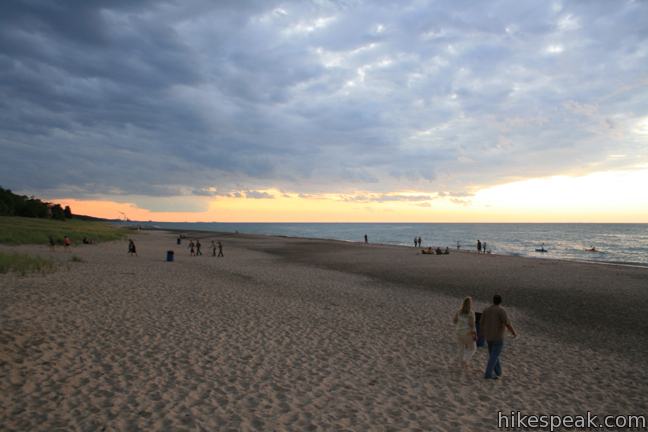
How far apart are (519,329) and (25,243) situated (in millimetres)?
43881

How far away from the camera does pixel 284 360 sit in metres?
9.02

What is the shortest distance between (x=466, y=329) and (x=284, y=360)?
428 centimetres

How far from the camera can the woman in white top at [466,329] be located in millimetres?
8568

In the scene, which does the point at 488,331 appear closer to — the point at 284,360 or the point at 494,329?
the point at 494,329

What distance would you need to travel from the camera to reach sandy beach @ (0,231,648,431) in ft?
21.1

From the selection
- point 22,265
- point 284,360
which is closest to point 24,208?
point 22,265

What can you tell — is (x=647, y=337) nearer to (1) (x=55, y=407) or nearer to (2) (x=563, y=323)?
(2) (x=563, y=323)

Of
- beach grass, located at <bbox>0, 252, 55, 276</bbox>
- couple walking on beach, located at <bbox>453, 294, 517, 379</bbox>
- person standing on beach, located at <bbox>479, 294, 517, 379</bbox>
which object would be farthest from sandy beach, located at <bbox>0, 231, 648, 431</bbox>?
beach grass, located at <bbox>0, 252, 55, 276</bbox>

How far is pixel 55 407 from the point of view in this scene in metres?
6.27

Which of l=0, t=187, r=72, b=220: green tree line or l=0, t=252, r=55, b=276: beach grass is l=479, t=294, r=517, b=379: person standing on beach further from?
l=0, t=187, r=72, b=220: green tree line

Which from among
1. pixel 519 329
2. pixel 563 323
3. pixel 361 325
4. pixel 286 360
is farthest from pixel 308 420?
pixel 563 323

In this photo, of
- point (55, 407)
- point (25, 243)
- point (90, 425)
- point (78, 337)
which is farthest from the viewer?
point (25, 243)

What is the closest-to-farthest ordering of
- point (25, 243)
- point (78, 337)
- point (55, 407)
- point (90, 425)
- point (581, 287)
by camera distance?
point (90, 425) → point (55, 407) → point (78, 337) → point (581, 287) → point (25, 243)

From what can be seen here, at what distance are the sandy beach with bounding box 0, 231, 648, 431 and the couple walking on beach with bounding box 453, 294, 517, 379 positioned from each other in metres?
0.34
